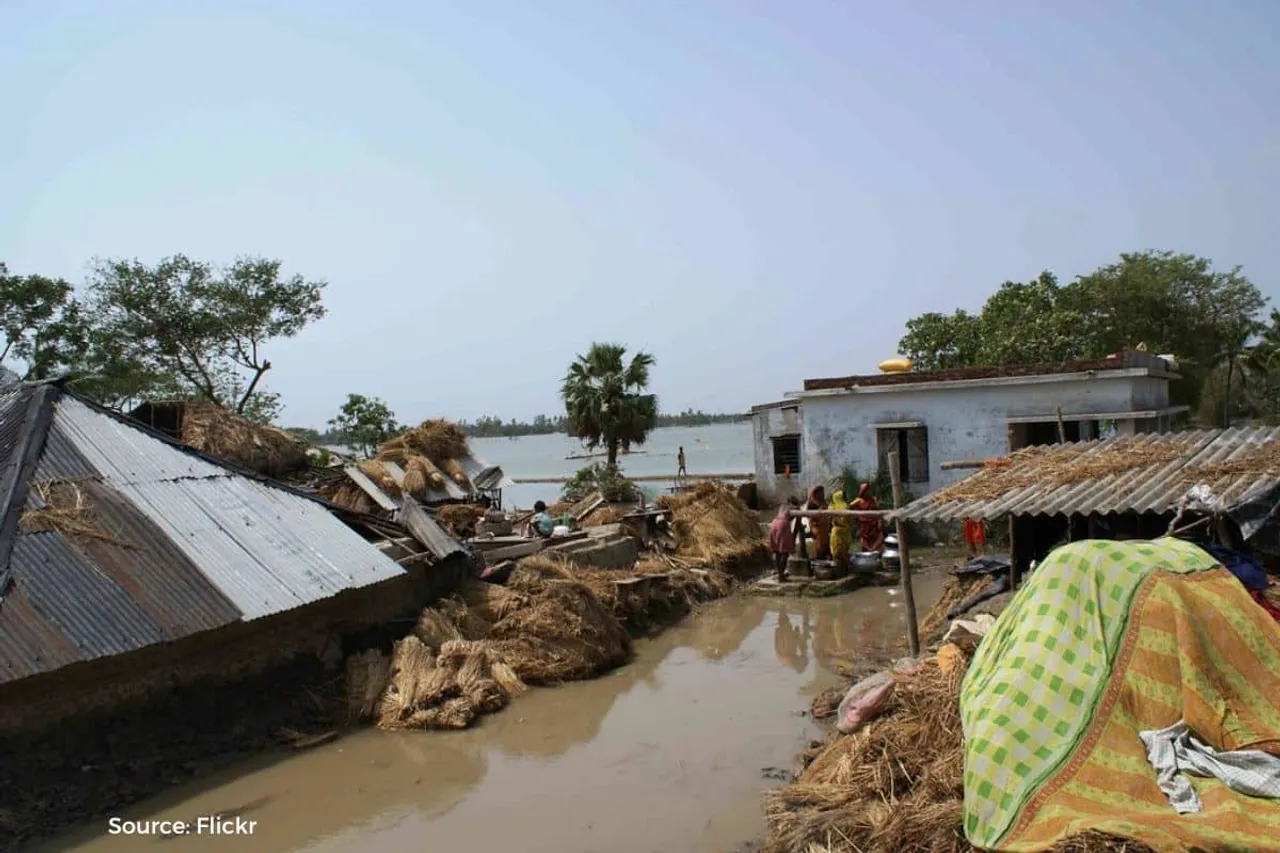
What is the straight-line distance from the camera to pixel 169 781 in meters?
8.12

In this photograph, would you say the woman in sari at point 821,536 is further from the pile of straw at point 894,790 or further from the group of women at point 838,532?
the pile of straw at point 894,790

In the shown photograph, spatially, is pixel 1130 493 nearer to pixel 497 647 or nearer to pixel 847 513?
pixel 847 513

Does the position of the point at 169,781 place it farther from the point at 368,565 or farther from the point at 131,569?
the point at 368,565

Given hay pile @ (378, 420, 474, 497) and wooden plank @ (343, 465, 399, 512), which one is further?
hay pile @ (378, 420, 474, 497)

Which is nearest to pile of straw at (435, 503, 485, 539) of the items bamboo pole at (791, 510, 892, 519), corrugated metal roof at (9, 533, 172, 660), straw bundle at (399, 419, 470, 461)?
straw bundle at (399, 419, 470, 461)

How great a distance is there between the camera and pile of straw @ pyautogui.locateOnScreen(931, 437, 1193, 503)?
920 centimetres

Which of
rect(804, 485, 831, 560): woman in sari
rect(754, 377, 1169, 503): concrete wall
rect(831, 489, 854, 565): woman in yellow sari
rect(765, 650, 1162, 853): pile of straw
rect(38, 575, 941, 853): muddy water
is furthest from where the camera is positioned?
rect(754, 377, 1169, 503): concrete wall

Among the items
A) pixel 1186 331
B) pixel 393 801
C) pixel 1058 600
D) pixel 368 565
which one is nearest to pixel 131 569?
pixel 368 565

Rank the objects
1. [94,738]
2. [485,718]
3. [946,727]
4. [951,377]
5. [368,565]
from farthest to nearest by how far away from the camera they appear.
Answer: [951,377] < [368,565] < [485,718] < [94,738] < [946,727]

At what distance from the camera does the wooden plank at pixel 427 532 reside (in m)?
12.1

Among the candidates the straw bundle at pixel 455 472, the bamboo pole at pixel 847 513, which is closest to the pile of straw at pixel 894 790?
the bamboo pole at pixel 847 513

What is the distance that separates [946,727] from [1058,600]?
133cm

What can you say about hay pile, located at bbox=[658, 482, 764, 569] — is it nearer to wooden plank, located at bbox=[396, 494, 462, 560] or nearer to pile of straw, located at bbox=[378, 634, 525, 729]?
wooden plank, located at bbox=[396, 494, 462, 560]

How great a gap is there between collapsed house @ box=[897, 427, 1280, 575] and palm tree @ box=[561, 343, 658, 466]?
1398 cm
